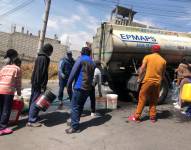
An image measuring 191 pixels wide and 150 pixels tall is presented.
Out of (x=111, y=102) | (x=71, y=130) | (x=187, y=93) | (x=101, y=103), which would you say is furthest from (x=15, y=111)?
(x=187, y=93)

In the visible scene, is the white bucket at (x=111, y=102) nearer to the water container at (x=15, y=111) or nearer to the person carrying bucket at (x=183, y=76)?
the person carrying bucket at (x=183, y=76)

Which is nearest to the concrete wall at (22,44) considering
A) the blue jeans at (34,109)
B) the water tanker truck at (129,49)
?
the water tanker truck at (129,49)

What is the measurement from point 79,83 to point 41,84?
3.11 feet

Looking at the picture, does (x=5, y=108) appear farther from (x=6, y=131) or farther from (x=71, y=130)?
(x=71, y=130)

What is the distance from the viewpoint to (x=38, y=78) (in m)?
7.45

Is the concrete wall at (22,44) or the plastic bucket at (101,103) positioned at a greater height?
the concrete wall at (22,44)

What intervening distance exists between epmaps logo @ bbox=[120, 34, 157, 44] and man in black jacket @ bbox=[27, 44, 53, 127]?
3968 mm

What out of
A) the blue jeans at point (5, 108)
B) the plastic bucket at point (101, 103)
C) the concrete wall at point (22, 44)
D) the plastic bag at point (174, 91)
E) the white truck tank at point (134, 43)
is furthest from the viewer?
the concrete wall at point (22, 44)

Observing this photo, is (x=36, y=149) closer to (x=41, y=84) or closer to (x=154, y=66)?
(x=41, y=84)

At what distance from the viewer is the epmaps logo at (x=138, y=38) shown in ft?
35.8

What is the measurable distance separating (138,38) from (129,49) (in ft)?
1.76

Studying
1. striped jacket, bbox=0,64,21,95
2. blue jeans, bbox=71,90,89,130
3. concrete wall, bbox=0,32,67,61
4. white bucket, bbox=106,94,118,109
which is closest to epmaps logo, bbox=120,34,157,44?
Result: white bucket, bbox=106,94,118,109

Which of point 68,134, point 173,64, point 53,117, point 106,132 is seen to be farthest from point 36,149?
point 173,64

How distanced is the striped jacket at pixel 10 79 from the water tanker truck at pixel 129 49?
4325 millimetres
